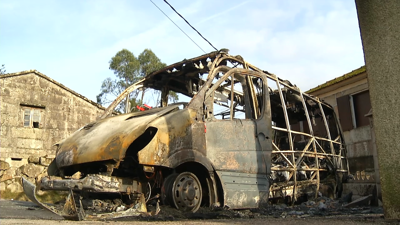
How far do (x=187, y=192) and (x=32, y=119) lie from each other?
1153 cm

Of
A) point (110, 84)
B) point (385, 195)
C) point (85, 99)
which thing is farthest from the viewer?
point (110, 84)

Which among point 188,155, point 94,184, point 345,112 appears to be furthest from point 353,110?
point 94,184

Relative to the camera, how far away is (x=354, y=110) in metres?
15.2

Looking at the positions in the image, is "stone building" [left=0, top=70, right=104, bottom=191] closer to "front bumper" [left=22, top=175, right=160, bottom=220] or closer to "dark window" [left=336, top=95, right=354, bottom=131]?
"front bumper" [left=22, top=175, right=160, bottom=220]

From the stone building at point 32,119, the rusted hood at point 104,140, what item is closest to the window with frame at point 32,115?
the stone building at point 32,119

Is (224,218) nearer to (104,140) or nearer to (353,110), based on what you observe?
(104,140)

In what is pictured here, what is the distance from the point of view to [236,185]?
6027mm

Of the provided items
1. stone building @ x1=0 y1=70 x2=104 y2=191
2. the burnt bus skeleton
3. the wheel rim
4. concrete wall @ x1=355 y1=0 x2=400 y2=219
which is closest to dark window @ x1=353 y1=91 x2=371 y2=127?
the burnt bus skeleton

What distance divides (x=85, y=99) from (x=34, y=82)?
2.04 metres

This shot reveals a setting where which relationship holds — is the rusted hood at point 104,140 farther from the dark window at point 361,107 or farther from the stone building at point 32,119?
the dark window at point 361,107

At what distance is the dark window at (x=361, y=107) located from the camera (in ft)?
48.2

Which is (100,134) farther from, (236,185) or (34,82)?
(34,82)

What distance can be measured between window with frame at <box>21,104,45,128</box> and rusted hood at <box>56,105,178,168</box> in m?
9.77

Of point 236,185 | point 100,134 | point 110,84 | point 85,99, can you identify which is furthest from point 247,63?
point 110,84
